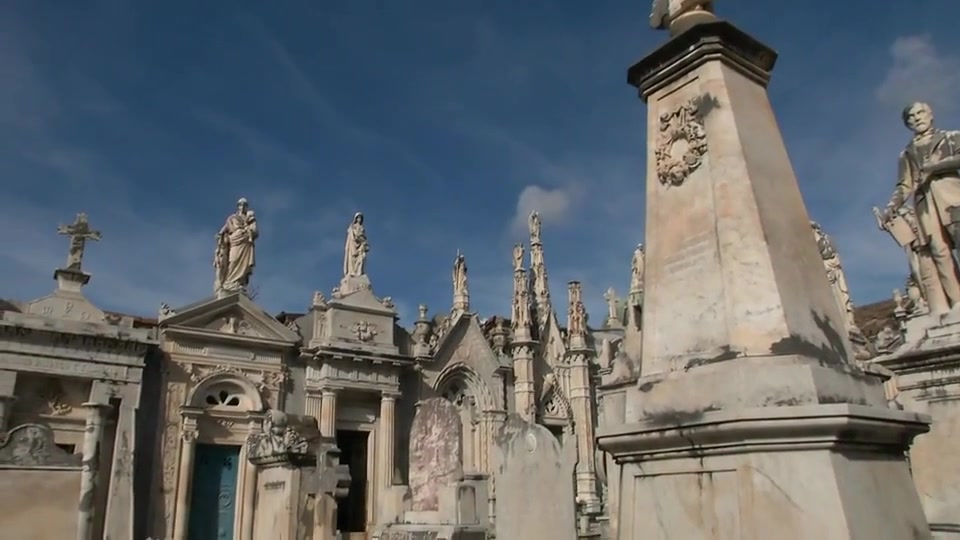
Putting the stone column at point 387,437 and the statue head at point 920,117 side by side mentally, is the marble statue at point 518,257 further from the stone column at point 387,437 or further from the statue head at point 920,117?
the statue head at point 920,117

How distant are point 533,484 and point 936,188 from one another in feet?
18.7

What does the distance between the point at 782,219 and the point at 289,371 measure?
14835mm

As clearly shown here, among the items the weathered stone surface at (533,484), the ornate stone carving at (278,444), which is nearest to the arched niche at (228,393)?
the ornate stone carving at (278,444)

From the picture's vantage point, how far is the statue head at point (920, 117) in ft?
18.7

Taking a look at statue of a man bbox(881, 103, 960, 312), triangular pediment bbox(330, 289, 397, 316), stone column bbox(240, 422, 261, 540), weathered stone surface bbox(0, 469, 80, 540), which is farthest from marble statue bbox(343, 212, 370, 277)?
statue of a man bbox(881, 103, 960, 312)

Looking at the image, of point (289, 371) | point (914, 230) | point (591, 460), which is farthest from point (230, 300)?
point (914, 230)

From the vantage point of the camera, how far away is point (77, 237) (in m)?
15.1

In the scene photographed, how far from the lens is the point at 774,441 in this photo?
3.04 metres

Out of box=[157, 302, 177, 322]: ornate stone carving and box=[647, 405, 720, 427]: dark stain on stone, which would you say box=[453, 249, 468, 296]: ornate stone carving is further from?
box=[647, 405, 720, 427]: dark stain on stone

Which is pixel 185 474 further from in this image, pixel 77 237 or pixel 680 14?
pixel 680 14

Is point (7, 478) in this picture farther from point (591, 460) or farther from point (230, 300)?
point (591, 460)

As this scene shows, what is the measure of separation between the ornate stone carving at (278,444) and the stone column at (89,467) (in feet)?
8.41

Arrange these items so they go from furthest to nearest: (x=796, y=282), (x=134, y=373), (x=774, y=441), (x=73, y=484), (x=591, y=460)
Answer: (x=591, y=460)
(x=134, y=373)
(x=73, y=484)
(x=796, y=282)
(x=774, y=441)

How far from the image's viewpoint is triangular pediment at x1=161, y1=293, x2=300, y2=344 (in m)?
15.7
